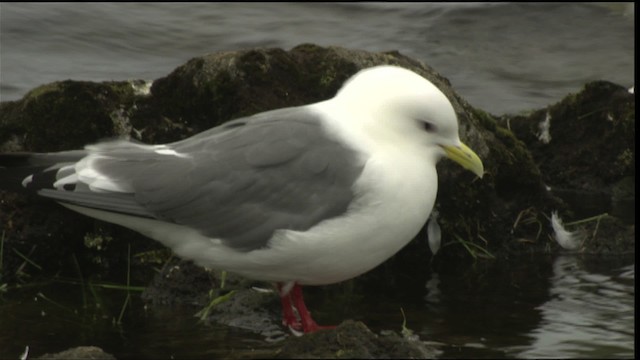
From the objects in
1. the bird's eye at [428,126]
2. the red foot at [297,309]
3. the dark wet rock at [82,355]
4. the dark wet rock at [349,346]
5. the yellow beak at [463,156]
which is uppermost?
the bird's eye at [428,126]

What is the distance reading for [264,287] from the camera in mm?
7117

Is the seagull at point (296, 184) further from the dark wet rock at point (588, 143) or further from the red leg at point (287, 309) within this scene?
the dark wet rock at point (588, 143)

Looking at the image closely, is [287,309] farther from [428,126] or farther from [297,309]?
[428,126]

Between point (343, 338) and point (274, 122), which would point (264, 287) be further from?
point (343, 338)

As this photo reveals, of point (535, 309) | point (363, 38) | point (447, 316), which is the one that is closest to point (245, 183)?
point (447, 316)

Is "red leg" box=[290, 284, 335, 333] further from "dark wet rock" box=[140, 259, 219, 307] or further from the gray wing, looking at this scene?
"dark wet rock" box=[140, 259, 219, 307]

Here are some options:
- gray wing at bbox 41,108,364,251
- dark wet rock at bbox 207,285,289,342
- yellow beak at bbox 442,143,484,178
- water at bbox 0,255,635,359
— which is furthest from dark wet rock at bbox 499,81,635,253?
gray wing at bbox 41,108,364,251

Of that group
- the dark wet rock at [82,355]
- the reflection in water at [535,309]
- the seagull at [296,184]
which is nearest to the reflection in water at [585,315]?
the reflection in water at [535,309]

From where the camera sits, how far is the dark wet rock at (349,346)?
16.9 ft

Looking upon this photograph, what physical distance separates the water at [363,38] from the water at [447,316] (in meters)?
5.50

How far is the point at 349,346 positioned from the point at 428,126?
1.43 meters

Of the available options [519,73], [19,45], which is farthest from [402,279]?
[19,45]

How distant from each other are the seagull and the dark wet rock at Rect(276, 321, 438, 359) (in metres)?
0.79

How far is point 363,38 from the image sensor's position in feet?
47.8
